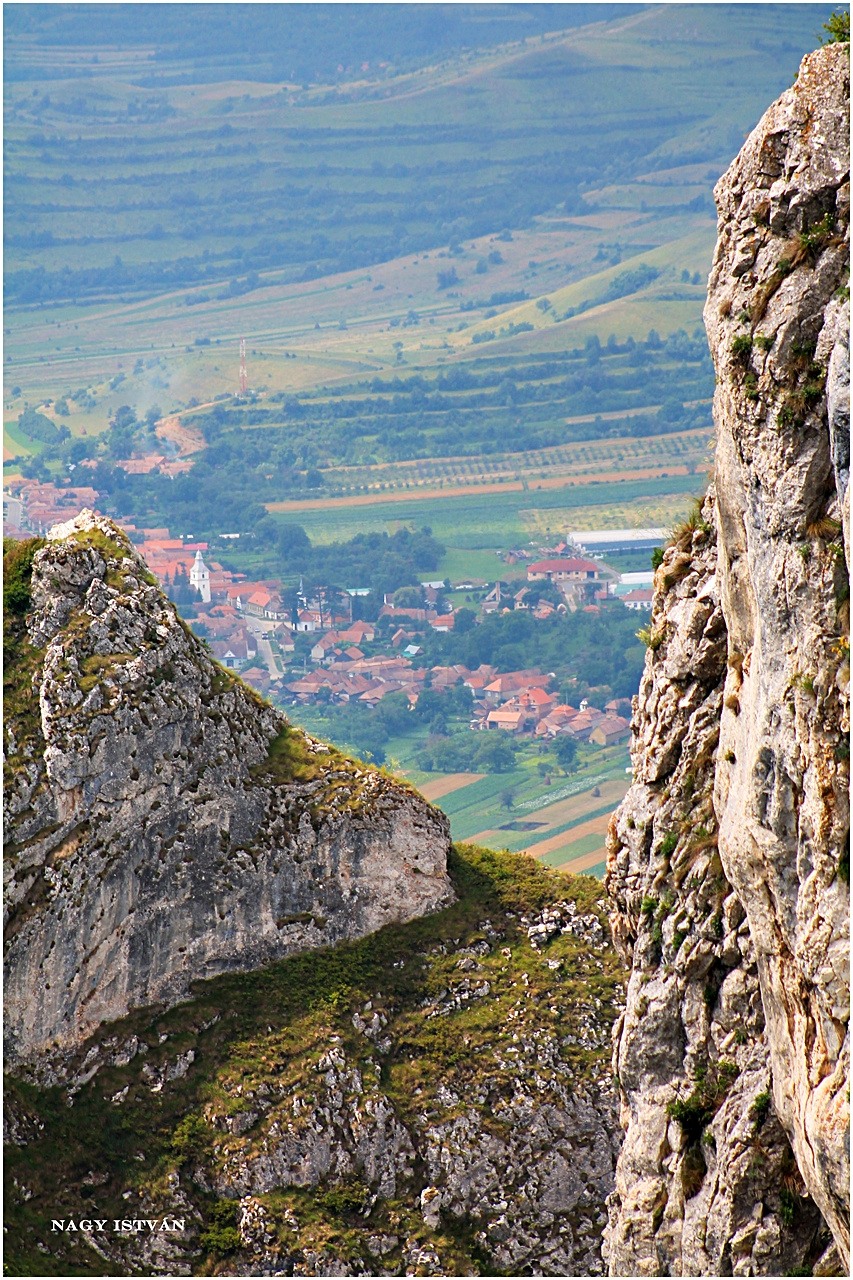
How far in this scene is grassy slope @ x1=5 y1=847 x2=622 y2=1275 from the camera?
121 ft

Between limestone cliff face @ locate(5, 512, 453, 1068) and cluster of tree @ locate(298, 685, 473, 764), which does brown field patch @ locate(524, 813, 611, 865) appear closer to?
cluster of tree @ locate(298, 685, 473, 764)

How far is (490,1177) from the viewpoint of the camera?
38031 millimetres

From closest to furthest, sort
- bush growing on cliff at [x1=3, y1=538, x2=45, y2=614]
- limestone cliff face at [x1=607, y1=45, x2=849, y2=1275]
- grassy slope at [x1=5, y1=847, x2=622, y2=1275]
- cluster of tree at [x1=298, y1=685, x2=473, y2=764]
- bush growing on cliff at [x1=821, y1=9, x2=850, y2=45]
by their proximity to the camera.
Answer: limestone cliff face at [x1=607, y1=45, x2=849, y2=1275], bush growing on cliff at [x1=821, y1=9, x2=850, y2=45], grassy slope at [x1=5, y1=847, x2=622, y2=1275], bush growing on cliff at [x1=3, y1=538, x2=45, y2=614], cluster of tree at [x1=298, y1=685, x2=473, y2=764]

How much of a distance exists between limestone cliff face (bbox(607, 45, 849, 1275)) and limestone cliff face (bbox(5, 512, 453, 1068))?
2022 cm

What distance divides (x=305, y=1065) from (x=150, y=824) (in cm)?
762

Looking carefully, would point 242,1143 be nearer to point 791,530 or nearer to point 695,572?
point 695,572

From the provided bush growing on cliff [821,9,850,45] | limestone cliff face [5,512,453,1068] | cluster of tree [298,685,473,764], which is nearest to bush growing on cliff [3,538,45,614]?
limestone cliff face [5,512,453,1068]

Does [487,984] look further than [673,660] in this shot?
Yes

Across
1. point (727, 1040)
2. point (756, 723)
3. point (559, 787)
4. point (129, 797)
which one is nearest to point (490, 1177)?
point (129, 797)

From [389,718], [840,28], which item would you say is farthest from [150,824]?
[389,718]

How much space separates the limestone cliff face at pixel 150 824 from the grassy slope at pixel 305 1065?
1.05 m

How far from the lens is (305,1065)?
3925 centimetres

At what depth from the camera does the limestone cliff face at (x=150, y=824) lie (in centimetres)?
3906

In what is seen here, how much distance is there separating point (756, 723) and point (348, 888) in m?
26.1
